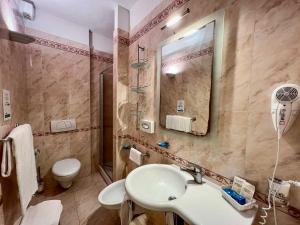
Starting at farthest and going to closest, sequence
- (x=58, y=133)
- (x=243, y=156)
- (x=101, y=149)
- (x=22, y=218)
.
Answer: (x=101, y=149)
(x=58, y=133)
(x=22, y=218)
(x=243, y=156)

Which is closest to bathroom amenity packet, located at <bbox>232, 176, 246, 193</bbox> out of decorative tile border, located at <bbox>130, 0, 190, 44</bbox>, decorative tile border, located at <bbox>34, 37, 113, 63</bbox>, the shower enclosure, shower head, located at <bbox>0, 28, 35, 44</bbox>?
decorative tile border, located at <bbox>130, 0, 190, 44</bbox>

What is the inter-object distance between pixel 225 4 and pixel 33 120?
8.47 feet

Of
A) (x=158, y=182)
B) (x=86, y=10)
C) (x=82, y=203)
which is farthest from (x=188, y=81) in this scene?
(x=82, y=203)

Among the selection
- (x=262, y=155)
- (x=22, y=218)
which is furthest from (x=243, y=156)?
(x=22, y=218)

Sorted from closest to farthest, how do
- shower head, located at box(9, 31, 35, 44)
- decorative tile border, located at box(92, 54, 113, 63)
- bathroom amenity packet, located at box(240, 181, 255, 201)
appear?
bathroom amenity packet, located at box(240, 181, 255, 201) → shower head, located at box(9, 31, 35, 44) → decorative tile border, located at box(92, 54, 113, 63)

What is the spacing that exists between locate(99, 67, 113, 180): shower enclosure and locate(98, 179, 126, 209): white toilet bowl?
109cm

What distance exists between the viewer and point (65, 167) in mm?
2078

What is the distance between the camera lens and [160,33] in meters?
1.43

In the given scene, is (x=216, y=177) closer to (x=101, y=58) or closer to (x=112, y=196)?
(x=112, y=196)

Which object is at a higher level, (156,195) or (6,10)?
(6,10)

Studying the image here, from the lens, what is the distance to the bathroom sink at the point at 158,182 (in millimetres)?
1058

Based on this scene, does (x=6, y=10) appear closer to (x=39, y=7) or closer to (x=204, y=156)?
(x=39, y=7)

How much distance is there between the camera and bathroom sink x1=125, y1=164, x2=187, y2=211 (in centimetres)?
106

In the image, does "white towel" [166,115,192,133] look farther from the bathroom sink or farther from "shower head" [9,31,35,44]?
"shower head" [9,31,35,44]
